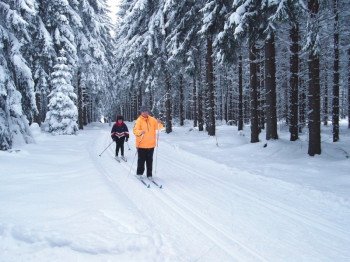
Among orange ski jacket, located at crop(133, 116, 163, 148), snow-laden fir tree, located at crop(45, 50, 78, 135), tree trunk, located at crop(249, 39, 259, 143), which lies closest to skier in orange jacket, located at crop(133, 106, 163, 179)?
orange ski jacket, located at crop(133, 116, 163, 148)

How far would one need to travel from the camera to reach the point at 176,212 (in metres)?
6.39

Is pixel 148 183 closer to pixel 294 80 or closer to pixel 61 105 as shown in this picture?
pixel 294 80

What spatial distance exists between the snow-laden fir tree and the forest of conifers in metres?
0.07

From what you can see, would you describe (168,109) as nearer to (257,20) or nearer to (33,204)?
(257,20)

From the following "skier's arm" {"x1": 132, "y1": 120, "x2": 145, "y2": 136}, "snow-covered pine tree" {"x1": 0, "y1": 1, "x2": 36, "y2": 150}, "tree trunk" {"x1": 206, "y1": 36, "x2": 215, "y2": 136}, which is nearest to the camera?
"skier's arm" {"x1": 132, "y1": 120, "x2": 145, "y2": 136}

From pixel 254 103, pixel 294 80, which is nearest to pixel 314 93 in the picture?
pixel 294 80

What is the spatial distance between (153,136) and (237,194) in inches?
121

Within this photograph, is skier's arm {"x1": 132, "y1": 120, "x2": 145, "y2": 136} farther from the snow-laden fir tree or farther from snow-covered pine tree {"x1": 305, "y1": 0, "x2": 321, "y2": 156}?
the snow-laden fir tree

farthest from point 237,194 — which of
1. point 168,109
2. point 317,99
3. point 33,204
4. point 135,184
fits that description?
point 168,109

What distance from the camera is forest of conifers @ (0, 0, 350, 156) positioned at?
13047 mm

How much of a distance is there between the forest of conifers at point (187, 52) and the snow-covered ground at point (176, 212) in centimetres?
424

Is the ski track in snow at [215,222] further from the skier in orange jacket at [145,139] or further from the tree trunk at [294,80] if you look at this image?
the tree trunk at [294,80]

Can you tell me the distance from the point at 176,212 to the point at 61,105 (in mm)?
21350

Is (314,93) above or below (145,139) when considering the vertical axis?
above
